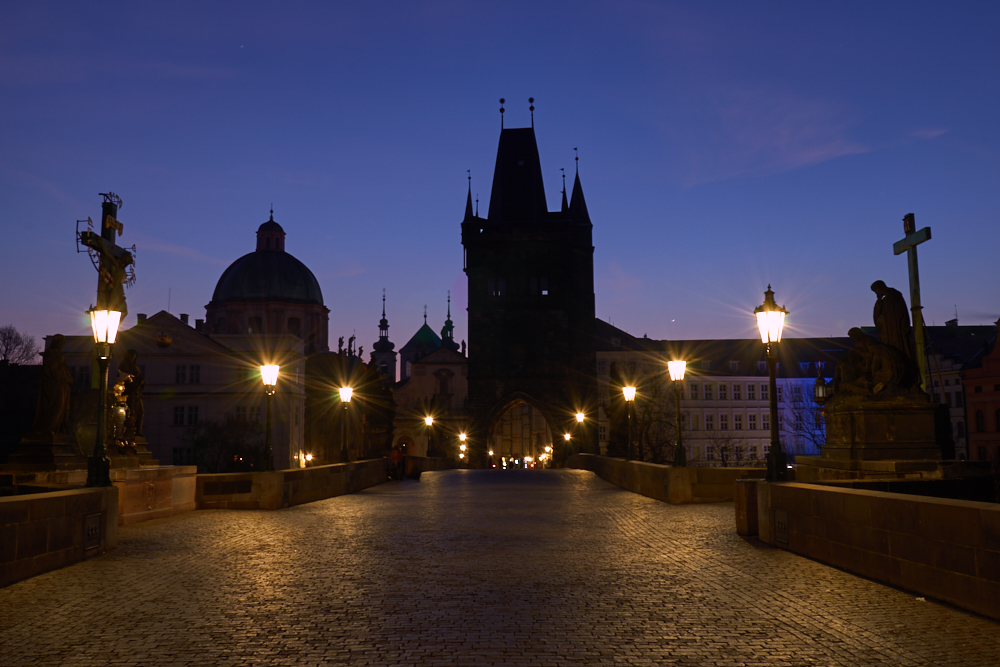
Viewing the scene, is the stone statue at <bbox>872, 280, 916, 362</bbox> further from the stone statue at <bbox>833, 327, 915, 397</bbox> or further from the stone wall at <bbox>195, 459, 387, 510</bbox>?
the stone wall at <bbox>195, 459, 387, 510</bbox>

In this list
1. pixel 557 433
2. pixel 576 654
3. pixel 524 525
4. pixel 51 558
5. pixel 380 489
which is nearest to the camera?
pixel 576 654

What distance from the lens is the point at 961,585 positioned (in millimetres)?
6785

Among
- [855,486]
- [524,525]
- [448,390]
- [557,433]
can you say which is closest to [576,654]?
[855,486]

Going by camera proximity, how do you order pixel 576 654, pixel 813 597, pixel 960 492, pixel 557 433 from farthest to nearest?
pixel 557 433 → pixel 960 492 → pixel 813 597 → pixel 576 654

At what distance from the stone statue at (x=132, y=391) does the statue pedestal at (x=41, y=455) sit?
1.42 m

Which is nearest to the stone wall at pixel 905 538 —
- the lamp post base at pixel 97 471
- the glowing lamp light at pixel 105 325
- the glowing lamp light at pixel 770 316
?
the glowing lamp light at pixel 770 316

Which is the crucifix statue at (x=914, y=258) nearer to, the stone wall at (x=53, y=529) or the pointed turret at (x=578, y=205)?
the stone wall at (x=53, y=529)

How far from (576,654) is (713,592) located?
8.39 ft

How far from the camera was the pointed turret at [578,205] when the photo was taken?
7381 centimetres

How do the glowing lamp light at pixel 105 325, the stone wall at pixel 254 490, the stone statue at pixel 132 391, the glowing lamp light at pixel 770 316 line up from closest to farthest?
the glowing lamp light at pixel 105 325 < the glowing lamp light at pixel 770 316 < the stone statue at pixel 132 391 < the stone wall at pixel 254 490

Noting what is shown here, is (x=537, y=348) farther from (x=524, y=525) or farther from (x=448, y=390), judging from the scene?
(x=524, y=525)

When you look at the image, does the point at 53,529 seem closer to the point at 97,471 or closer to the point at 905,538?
the point at 97,471

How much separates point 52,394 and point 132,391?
70.4 inches

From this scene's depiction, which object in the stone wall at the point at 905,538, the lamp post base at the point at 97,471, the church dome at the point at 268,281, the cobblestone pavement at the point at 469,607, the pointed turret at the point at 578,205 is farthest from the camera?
the church dome at the point at 268,281
